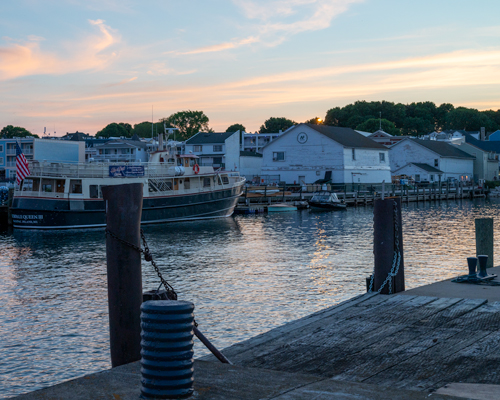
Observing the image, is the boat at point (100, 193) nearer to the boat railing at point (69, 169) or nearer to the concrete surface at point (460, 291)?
the boat railing at point (69, 169)

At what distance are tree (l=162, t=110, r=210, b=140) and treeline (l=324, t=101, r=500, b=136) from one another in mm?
33292

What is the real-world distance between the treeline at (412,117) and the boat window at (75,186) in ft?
352

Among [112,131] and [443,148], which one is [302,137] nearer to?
[443,148]

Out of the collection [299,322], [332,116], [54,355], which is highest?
[332,116]

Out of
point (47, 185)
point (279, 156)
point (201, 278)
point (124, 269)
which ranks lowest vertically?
point (201, 278)

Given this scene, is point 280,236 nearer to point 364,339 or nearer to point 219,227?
point 219,227

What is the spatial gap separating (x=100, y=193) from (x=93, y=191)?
0.70m

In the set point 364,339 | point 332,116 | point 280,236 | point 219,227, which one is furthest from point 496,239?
point 332,116

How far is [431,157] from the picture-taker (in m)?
83.9

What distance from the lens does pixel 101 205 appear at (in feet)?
124

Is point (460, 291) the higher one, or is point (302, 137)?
point (302, 137)

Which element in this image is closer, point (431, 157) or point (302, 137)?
point (302, 137)

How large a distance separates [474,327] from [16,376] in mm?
7503

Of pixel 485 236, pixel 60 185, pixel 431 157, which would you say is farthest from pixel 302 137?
pixel 485 236
